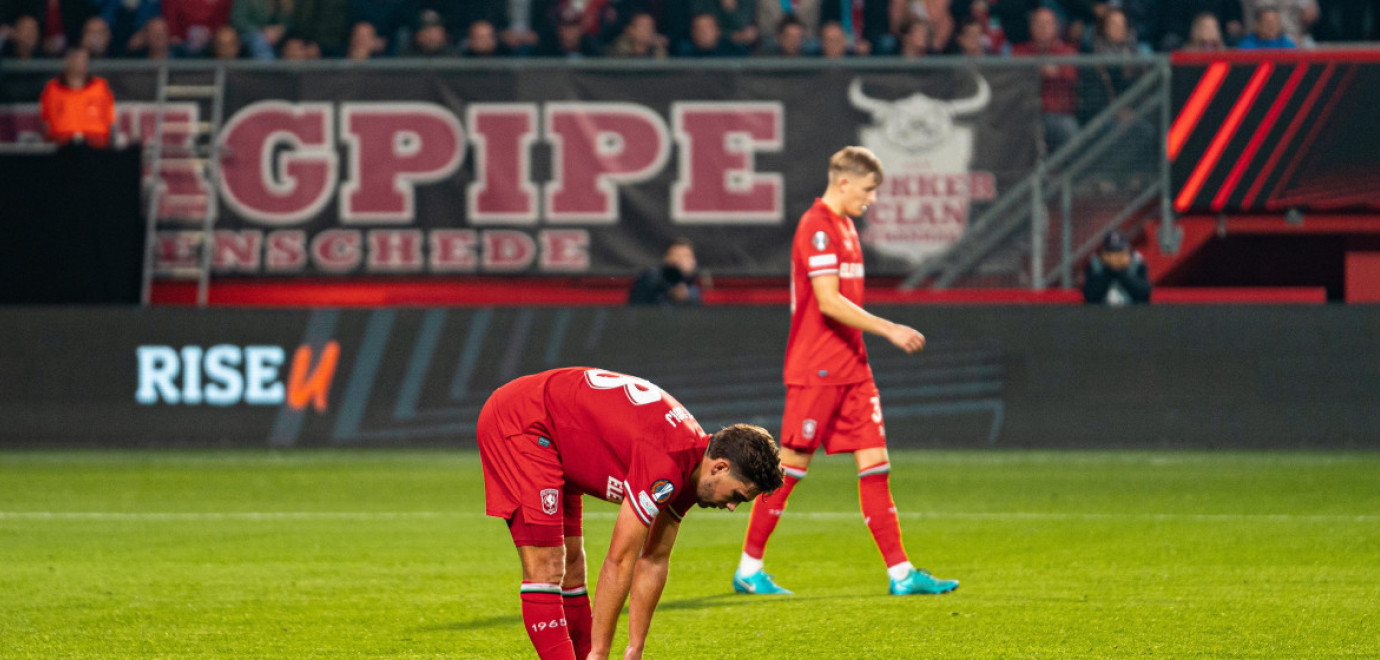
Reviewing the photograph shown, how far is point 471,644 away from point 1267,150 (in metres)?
12.3

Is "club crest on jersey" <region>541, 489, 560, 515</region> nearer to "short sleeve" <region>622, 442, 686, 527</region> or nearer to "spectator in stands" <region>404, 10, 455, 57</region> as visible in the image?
"short sleeve" <region>622, 442, 686, 527</region>

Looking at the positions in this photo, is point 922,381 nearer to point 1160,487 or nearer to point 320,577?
point 1160,487

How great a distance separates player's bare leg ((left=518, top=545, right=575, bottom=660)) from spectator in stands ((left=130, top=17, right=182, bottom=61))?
530 inches

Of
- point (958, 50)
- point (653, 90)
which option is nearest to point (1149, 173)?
point (958, 50)

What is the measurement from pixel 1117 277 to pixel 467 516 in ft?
23.5

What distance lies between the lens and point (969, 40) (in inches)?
689

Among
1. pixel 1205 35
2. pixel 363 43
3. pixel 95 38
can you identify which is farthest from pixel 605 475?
pixel 95 38

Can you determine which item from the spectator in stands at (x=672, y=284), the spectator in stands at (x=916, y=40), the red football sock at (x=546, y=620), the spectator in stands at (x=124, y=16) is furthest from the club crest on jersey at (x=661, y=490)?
the spectator in stands at (x=124, y=16)

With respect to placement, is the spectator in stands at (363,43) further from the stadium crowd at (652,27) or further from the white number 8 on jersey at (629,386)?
the white number 8 on jersey at (629,386)

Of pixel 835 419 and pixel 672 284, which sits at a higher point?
pixel 835 419

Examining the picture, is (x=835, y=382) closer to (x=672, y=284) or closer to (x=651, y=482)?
(x=651, y=482)

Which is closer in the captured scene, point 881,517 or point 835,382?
point 881,517

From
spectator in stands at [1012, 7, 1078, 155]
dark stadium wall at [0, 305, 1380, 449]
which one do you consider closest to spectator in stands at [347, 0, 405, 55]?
dark stadium wall at [0, 305, 1380, 449]

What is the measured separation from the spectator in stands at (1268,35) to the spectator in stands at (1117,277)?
323 centimetres
